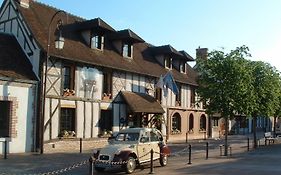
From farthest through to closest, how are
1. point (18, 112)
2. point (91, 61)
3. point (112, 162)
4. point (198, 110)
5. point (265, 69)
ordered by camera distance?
point (198, 110), point (265, 69), point (91, 61), point (18, 112), point (112, 162)

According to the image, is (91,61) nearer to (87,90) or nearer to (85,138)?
(87,90)

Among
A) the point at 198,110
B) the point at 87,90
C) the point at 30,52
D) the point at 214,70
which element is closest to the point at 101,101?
the point at 87,90

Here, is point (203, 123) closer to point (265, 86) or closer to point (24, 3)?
point (265, 86)

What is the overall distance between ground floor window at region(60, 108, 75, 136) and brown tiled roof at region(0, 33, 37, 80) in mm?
3000

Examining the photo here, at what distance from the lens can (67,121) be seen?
82.3 ft

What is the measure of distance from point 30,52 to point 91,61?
373 centimetres

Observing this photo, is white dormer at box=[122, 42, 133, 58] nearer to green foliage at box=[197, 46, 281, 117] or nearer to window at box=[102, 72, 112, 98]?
window at box=[102, 72, 112, 98]

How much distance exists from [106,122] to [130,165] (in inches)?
489

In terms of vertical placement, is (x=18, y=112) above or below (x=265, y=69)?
below

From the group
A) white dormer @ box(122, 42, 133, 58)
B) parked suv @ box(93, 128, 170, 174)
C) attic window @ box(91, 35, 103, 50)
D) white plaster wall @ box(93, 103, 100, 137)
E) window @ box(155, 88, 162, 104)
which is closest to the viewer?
parked suv @ box(93, 128, 170, 174)

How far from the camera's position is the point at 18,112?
22.1 meters

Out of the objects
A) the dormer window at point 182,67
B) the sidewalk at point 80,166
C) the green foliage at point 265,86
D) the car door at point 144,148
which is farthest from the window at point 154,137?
the dormer window at point 182,67

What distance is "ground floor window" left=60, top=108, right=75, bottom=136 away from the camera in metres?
24.7

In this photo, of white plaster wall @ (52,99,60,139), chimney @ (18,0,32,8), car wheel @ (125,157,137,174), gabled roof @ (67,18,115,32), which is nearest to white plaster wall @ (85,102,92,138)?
white plaster wall @ (52,99,60,139)
